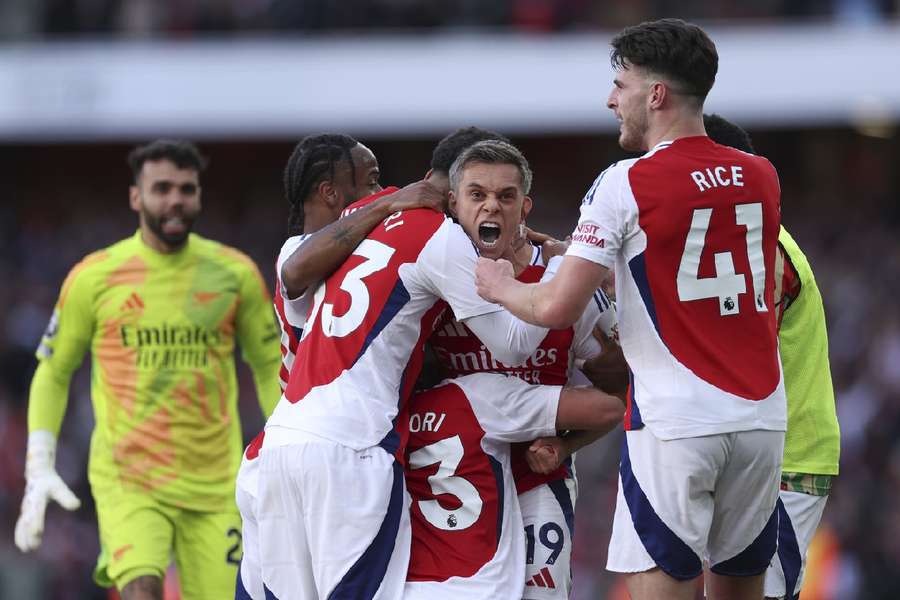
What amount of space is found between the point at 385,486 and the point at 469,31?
47.7 ft

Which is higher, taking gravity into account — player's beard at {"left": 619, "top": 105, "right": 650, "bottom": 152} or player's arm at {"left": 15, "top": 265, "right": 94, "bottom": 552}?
player's beard at {"left": 619, "top": 105, "right": 650, "bottom": 152}

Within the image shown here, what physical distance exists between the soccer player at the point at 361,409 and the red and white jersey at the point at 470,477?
120 mm

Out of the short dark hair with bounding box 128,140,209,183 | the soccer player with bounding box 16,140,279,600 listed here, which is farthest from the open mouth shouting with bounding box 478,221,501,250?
the short dark hair with bounding box 128,140,209,183

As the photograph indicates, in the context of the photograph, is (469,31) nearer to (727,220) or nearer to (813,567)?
(813,567)

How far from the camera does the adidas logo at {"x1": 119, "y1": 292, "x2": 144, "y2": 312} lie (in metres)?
7.69

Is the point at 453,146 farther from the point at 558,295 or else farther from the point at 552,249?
the point at 558,295

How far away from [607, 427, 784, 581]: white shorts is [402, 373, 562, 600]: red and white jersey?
0.48 meters

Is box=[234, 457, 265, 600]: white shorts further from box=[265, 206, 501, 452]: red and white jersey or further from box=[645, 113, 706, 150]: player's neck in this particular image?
box=[645, 113, 706, 150]: player's neck

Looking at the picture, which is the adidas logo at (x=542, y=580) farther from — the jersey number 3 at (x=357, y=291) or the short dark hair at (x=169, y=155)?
the short dark hair at (x=169, y=155)

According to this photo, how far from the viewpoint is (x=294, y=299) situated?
577 centimetres

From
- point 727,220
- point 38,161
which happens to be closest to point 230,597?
point 727,220

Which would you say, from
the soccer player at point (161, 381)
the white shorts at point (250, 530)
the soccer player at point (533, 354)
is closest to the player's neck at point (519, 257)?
the soccer player at point (533, 354)

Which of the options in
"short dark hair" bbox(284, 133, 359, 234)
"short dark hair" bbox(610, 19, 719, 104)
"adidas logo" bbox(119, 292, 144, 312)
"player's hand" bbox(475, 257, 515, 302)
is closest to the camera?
"short dark hair" bbox(610, 19, 719, 104)

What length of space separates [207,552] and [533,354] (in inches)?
101
